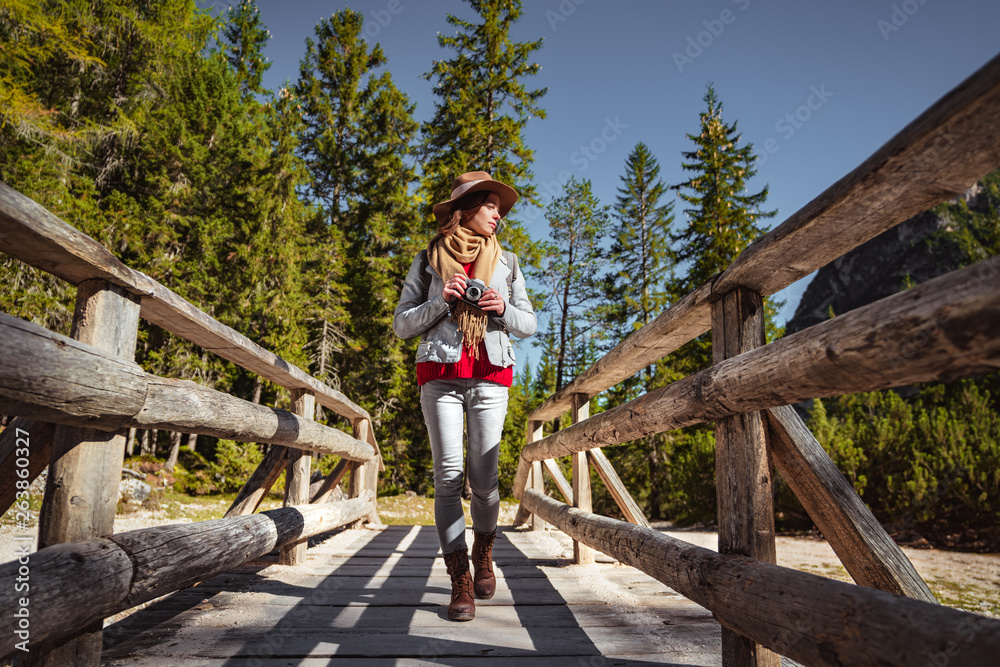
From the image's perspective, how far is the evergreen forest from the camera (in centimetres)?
1330

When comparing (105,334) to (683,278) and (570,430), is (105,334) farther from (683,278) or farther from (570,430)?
(683,278)

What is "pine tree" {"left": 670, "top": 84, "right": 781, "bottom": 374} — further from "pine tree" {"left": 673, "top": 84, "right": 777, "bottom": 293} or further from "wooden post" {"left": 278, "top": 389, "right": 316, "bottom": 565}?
"wooden post" {"left": 278, "top": 389, "right": 316, "bottom": 565}

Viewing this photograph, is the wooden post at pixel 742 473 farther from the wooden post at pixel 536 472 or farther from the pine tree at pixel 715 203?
the pine tree at pixel 715 203

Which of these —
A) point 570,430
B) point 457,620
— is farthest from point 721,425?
point 570,430

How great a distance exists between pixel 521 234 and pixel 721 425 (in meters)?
14.6

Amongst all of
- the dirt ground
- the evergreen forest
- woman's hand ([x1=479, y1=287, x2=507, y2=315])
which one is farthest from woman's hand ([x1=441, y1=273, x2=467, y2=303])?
the evergreen forest

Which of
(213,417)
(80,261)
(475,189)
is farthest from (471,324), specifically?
(80,261)

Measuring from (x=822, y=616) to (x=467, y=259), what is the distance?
7.42ft

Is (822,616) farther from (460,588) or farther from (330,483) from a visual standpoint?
(330,483)

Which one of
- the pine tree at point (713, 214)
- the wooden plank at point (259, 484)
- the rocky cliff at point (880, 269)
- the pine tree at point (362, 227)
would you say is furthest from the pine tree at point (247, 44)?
the rocky cliff at point (880, 269)

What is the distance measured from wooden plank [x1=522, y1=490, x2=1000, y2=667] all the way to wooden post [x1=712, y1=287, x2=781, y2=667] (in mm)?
107

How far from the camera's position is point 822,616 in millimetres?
1137

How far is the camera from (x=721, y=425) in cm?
190

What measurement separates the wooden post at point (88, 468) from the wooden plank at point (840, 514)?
2191 millimetres
